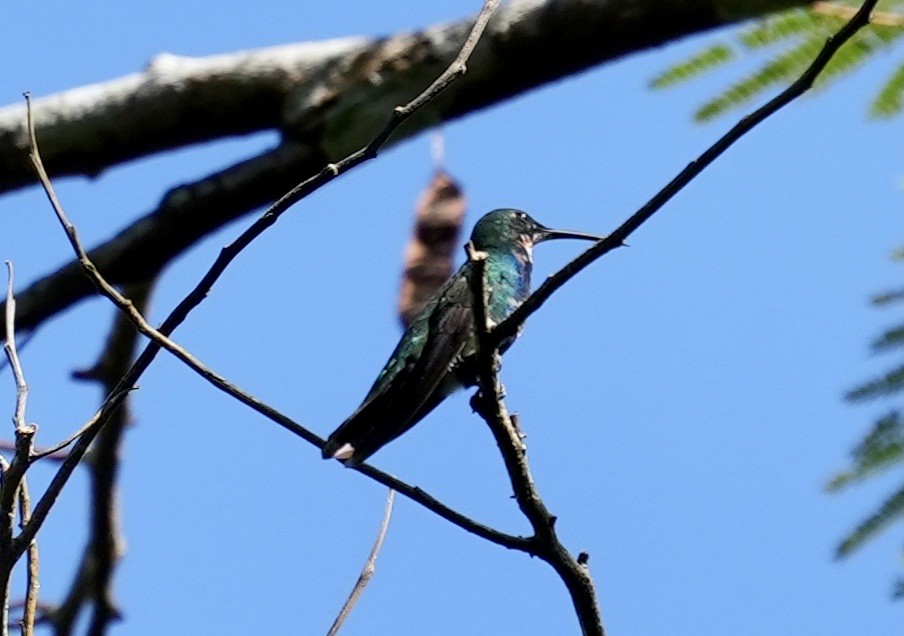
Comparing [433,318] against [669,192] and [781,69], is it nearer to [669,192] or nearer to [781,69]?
[781,69]

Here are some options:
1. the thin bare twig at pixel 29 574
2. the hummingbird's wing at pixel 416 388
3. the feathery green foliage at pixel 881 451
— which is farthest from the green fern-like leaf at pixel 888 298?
the thin bare twig at pixel 29 574

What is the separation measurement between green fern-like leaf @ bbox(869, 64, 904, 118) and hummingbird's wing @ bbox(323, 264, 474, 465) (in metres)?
1.36

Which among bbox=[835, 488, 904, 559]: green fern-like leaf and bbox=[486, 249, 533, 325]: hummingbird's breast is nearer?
bbox=[835, 488, 904, 559]: green fern-like leaf

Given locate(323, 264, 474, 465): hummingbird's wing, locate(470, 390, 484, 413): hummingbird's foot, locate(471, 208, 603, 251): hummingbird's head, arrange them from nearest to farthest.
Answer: locate(470, 390, 484, 413): hummingbird's foot → locate(323, 264, 474, 465): hummingbird's wing → locate(471, 208, 603, 251): hummingbird's head

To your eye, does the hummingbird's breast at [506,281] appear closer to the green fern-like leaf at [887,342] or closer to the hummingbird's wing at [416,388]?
the hummingbird's wing at [416,388]

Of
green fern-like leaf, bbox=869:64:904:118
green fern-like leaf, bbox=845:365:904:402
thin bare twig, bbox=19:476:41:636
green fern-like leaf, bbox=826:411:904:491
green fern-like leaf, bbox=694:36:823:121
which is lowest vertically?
thin bare twig, bbox=19:476:41:636

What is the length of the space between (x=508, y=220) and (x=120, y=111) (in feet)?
5.52

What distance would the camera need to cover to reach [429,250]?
486 centimetres

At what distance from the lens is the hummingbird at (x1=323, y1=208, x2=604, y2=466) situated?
11.8 feet

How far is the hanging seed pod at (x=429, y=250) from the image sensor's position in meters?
4.84

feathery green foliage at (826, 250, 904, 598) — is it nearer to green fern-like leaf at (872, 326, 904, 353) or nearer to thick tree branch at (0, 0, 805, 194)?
green fern-like leaf at (872, 326, 904, 353)

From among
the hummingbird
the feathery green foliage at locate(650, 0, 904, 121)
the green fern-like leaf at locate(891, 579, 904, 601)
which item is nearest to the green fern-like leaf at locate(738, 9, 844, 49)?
the feathery green foliage at locate(650, 0, 904, 121)

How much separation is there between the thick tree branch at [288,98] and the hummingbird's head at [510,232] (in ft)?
2.94

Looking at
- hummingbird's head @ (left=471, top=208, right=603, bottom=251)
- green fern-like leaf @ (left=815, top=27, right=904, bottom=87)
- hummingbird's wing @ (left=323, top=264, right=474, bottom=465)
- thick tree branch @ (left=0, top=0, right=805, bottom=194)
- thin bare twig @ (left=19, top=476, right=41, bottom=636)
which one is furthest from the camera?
hummingbird's head @ (left=471, top=208, right=603, bottom=251)
